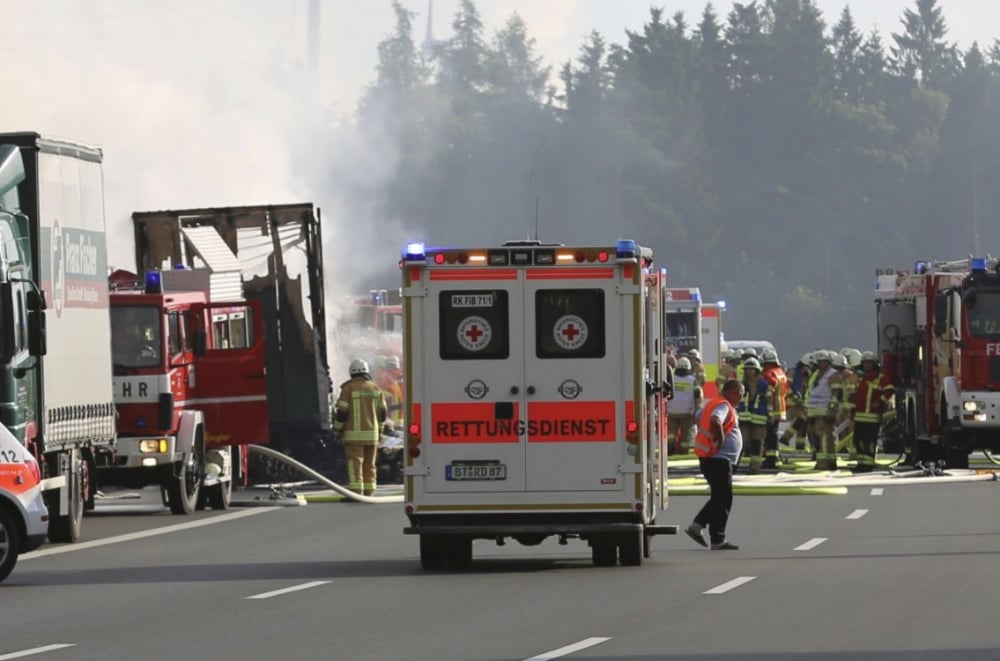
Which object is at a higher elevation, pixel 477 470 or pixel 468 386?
pixel 468 386

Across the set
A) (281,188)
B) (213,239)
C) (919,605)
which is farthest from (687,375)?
(919,605)

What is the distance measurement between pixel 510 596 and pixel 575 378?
270 cm

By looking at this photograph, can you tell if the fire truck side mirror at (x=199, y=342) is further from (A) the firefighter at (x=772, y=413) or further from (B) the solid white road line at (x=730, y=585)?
(A) the firefighter at (x=772, y=413)

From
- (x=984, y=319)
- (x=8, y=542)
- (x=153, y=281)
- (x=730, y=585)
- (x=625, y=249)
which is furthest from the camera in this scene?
(x=984, y=319)

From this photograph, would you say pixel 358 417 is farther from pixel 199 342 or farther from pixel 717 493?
pixel 717 493

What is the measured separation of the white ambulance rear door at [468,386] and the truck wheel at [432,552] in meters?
0.63

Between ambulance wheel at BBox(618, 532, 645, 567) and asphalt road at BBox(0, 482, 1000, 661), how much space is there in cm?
12

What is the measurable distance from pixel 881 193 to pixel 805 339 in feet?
55.2

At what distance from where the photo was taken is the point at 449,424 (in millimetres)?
18547

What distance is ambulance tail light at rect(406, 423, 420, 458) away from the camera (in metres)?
18.5

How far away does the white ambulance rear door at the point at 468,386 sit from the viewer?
60.7 ft

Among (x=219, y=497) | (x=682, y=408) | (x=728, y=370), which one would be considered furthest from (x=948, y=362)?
(x=219, y=497)

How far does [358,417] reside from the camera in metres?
29.2

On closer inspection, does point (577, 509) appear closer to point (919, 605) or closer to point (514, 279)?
point (514, 279)
